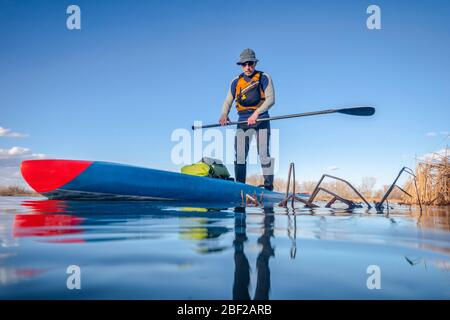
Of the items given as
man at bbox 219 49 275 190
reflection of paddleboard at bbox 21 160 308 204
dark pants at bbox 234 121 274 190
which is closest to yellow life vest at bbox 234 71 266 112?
man at bbox 219 49 275 190

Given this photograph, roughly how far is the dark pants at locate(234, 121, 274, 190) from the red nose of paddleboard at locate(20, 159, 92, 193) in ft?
9.09

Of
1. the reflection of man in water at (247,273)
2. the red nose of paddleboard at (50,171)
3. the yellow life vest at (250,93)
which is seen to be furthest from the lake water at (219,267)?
the yellow life vest at (250,93)

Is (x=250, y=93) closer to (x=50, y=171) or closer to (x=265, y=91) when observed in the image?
(x=265, y=91)

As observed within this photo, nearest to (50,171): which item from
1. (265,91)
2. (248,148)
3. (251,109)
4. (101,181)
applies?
(101,181)

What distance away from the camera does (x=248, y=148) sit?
256 inches

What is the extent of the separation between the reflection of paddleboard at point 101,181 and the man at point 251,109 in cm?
147

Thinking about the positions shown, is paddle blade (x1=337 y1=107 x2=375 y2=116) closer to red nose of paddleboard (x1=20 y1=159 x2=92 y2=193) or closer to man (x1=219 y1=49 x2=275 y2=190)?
man (x1=219 y1=49 x2=275 y2=190)

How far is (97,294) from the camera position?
0.71 metres

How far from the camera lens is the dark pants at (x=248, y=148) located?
6.20 metres

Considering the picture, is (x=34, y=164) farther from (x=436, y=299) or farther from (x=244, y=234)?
(x=436, y=299)

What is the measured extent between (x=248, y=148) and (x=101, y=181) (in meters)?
2.86

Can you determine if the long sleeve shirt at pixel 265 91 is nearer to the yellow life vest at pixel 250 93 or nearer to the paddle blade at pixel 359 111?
the yellow life vest at pixel 250 93
